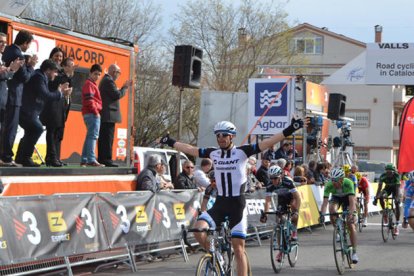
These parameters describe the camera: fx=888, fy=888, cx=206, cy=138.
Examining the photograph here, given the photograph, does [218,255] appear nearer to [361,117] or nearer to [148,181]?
[148,181]

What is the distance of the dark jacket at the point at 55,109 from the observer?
1332cm

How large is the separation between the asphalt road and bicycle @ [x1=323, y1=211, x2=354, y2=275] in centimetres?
20

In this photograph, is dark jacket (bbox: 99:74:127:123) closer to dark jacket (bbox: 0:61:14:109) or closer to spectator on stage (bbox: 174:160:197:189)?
spectator on stage (bbox: 174:160:197:189)

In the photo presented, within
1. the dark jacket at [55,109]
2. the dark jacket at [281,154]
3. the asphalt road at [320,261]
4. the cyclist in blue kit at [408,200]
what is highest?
the dark jacket at [55,109]

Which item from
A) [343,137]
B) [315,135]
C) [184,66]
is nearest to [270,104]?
[315,135]

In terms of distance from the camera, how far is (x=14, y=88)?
40.2 ft

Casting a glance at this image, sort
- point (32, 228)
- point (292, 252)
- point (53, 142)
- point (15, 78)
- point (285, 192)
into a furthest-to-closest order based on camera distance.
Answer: point (285, 192) → point (292, 252) → point (53, 142) → point (15, 78) → point (32, 228)

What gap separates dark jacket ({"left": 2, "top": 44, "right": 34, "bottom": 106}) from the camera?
12.1m

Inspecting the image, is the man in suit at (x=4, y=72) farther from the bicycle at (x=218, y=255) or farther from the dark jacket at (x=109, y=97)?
the bicycle at (x=218, y=255)

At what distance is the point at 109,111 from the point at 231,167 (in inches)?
223

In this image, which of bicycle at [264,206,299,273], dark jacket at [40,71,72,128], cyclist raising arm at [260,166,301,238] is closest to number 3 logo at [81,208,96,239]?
dark jacket at [40,71,72,128]

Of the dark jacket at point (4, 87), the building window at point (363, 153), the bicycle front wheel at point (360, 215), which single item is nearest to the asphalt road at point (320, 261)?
the bicycle front wheel at point (360, 215)

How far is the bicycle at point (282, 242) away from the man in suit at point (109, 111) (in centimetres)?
321

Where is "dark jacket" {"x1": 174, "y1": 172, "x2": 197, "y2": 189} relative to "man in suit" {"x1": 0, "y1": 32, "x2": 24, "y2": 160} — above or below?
below
